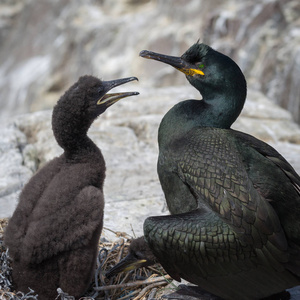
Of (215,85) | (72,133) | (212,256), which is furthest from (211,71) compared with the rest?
(212,256)

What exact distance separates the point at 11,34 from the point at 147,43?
11965 millimetres

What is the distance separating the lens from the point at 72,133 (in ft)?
10.1

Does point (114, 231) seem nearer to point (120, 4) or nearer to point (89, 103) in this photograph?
point (89, 103)

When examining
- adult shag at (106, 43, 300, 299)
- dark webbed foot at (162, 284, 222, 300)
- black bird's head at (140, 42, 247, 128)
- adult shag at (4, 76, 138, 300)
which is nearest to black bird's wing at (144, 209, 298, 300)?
adult shag at (106, 43, 300, 299)

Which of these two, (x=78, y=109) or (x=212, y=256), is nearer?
(x=212, y=256)

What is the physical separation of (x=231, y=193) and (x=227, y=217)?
13 cm

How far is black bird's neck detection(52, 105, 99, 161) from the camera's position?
10.0 ft

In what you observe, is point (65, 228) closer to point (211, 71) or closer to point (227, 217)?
point (227, 217)

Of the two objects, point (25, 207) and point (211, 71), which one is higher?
point (211, 71)

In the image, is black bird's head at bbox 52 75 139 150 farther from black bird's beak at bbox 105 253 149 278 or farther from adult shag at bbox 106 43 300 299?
black bird's beak at bbox 105 253 149 278

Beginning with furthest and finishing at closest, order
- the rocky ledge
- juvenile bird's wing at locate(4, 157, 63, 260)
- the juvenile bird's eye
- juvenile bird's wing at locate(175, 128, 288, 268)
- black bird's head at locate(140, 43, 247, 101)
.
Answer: the rocky ledge → the juvenile bird's eye → black bird's head at locate(140, 43, 247, 101) → juvenile bird's wing at locate(4, 157, 63, 260) → juvenile bird's wing at locate(175, 128, 288, 268)

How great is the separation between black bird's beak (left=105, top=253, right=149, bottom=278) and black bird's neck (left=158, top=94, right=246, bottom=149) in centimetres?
76

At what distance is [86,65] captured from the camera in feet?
56.5

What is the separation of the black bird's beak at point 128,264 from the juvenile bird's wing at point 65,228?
1.23 ft
